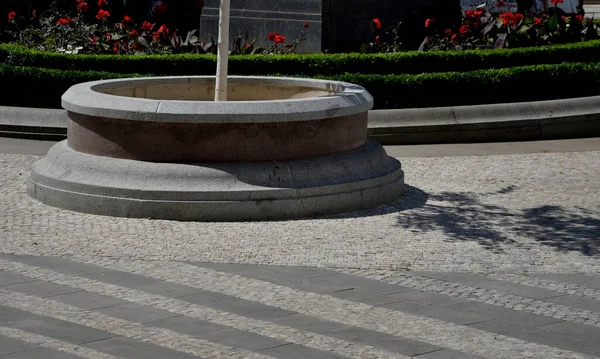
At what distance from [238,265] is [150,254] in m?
0.78

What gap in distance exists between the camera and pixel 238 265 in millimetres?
8719

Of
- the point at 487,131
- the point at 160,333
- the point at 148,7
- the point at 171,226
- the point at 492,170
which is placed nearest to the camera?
the point at 160,333

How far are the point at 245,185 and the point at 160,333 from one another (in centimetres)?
316

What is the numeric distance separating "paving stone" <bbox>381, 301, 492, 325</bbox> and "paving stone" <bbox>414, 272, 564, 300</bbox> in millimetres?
673

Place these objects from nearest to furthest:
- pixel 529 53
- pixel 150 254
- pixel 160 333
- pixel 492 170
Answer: pixel 160 333 < pixel 150 254 < pixel 492 170 < pixel 529 53

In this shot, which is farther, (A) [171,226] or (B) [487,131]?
(B) [487,131]

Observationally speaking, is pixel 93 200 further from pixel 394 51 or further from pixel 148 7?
pixel 148 7

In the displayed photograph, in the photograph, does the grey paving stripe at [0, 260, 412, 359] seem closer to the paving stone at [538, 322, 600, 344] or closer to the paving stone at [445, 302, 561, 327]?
the paving stone at [445, 302, 561, 327]

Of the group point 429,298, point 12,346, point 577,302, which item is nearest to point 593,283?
point 577,302

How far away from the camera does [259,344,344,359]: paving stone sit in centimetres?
673

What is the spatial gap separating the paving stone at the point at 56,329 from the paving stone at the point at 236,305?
0.93 metres

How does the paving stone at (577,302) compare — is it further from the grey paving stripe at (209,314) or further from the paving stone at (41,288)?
the paving stone at (41,288)

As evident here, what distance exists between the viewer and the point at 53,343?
6828mm

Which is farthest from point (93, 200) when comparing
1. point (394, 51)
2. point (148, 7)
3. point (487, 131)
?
point (148, 7)
